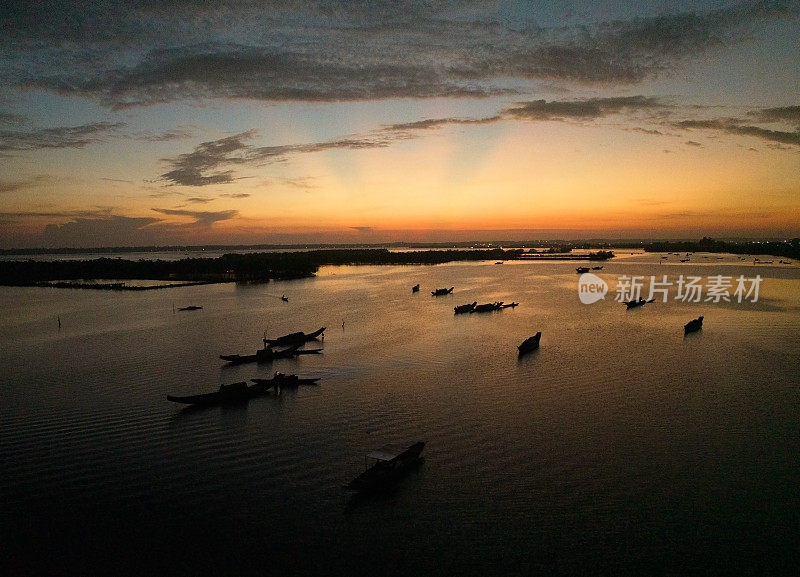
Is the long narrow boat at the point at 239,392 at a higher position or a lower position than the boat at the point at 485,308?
higher

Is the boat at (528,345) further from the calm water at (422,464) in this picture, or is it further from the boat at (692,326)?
the boat at (692,326)

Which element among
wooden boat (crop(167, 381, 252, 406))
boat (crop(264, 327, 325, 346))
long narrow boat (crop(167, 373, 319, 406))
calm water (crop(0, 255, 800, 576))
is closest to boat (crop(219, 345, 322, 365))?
calm water (crop(0, 255, 800, 576))

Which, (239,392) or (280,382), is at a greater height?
(239,392)

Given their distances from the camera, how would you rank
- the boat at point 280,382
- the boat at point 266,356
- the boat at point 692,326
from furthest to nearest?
the boat at point 692,326 → the boat at point 266,356 → the boat at point 280,382

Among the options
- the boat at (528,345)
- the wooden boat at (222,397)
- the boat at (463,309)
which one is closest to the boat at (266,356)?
the wooden boat at (222,397)

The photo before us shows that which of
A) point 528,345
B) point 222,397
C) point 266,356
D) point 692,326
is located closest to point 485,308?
point 692,326

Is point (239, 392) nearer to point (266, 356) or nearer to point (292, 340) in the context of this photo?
point (266, 356)
